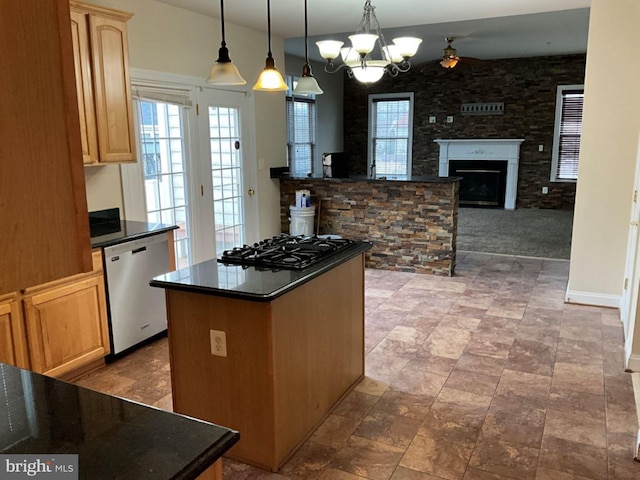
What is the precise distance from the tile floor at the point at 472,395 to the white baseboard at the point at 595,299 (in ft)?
0.26

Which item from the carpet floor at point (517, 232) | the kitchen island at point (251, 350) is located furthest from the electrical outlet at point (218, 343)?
the carpet floor at point (517, 232)

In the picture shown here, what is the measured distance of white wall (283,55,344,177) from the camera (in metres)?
10.3

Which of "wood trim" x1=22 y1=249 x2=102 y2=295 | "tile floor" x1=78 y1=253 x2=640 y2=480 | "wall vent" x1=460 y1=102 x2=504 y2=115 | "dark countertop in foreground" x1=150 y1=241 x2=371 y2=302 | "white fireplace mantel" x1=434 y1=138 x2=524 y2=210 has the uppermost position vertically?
"wall vent" x1=460 y1=102 x2=504 y2=115

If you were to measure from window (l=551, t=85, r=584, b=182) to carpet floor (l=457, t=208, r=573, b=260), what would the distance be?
31.5 inches

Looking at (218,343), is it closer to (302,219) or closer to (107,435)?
(107,435)

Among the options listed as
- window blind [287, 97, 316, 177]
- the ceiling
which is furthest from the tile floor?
window blind [287, 97, 316, 177]

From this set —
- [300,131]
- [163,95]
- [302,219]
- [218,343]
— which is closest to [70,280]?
[218,343]

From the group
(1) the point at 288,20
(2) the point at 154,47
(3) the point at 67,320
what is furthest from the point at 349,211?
(3) the point at 67,320

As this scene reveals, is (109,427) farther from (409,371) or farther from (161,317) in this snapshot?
(161,317)

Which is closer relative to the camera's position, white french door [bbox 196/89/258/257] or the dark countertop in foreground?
the dark countertop in foreground

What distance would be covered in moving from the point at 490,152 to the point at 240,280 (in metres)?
8.92

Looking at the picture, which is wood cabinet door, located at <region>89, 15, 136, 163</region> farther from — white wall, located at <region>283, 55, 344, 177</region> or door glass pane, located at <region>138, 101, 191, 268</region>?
white wall, located at <region>283, 55, 344, 177</region>

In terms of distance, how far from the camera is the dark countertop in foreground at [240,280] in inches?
87.2

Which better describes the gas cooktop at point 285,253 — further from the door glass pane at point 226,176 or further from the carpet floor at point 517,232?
the carpet floor at point 517,232
